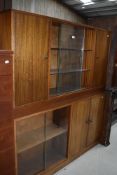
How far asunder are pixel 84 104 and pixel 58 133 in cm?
63

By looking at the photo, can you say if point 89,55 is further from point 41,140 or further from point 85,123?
point 41,140

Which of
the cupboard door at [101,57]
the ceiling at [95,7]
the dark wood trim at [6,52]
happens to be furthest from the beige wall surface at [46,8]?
the dark wood trim at [6,52]

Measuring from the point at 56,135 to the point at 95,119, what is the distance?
94 cm

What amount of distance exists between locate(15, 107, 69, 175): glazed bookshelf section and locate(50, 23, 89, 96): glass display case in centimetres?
41

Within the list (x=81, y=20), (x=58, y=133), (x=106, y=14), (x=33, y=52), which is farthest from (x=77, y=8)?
(x=58, y=133)

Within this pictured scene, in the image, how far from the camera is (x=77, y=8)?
2898 mm

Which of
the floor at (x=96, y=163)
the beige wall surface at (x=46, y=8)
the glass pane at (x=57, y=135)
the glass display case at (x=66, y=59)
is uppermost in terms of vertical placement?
the beige wall surface at (x=46, y=8)

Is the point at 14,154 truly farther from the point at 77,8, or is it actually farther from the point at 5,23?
the point at 77,8

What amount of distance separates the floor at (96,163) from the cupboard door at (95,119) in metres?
0.22

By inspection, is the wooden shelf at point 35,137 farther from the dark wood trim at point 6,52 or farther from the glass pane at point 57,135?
the dark wood trim at point 6,52

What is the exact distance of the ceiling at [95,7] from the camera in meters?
2.53

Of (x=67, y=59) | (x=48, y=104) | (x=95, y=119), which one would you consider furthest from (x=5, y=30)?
(x=95, y=119)

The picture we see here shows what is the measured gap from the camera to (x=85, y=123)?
2.96m

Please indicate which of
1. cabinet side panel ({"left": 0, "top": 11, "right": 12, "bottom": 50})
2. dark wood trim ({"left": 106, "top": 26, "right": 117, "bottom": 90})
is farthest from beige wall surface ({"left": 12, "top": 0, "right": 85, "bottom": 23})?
dark wood trim ({"left": 106, "top": 26, "right": 117, "bottom": 90})
